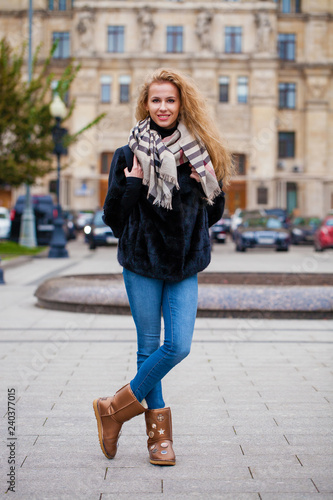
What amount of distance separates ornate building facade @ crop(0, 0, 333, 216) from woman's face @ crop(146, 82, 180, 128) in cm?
5202

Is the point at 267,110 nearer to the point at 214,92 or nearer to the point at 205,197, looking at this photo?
the point at 214,92

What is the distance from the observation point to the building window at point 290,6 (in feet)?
192

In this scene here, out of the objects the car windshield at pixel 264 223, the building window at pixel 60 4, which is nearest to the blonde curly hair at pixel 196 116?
the car windshield at pixel 264 223

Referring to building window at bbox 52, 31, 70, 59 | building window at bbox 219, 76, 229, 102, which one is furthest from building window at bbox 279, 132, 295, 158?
building window at bbox 52, 31, 70, 59

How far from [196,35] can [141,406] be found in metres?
54.8

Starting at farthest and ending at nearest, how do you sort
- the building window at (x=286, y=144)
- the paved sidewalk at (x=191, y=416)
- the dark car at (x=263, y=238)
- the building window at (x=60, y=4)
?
the building window at (x=60, y=4) < the building window at (x=286, y=144) < the dark car at (x=263, y=238) < the paved sidewalk at (x=191, y=416)

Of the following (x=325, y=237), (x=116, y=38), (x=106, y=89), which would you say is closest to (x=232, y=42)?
(x=116, y=38)

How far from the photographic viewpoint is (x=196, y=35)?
184 ft

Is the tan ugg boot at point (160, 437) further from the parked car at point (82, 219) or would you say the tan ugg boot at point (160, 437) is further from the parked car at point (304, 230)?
the parked car at point (82, 219)

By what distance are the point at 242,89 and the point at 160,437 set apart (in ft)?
179

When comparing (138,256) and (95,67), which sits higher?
(95,67)

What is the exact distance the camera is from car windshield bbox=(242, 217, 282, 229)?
30562 millimetres

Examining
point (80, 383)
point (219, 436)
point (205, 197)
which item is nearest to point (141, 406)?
point (219, 436)

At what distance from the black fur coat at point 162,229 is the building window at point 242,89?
178ft
